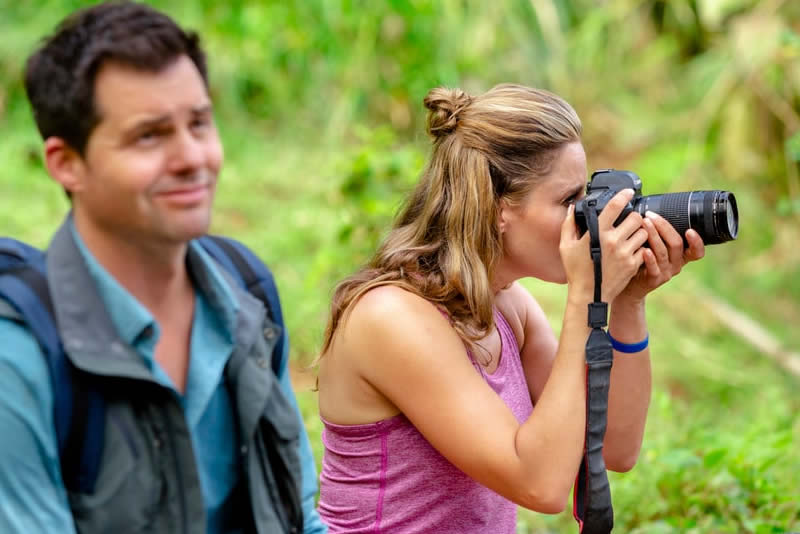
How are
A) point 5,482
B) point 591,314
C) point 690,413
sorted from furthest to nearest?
point 690,413 < point 591,314 < point 5,482

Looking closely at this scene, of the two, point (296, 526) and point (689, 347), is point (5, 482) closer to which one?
point (296, 526)

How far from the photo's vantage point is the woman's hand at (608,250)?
6.84ft

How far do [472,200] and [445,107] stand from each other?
9.7 inches

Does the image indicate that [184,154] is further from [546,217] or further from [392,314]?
[546,217]

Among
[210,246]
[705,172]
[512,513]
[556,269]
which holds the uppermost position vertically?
[705,172]

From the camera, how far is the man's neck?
997mm

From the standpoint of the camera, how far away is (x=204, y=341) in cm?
146

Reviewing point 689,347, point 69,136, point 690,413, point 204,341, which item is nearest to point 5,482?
point 204,341

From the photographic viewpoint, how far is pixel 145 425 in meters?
1.33

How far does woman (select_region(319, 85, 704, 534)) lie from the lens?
6.48ft

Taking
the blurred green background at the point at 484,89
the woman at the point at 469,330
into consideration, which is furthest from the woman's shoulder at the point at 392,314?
the blurred green background at the point at 484,89

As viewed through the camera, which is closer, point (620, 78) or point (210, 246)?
point (210, 246)

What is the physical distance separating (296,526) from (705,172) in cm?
568

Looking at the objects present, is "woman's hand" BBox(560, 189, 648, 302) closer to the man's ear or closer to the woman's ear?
the woman's ear
